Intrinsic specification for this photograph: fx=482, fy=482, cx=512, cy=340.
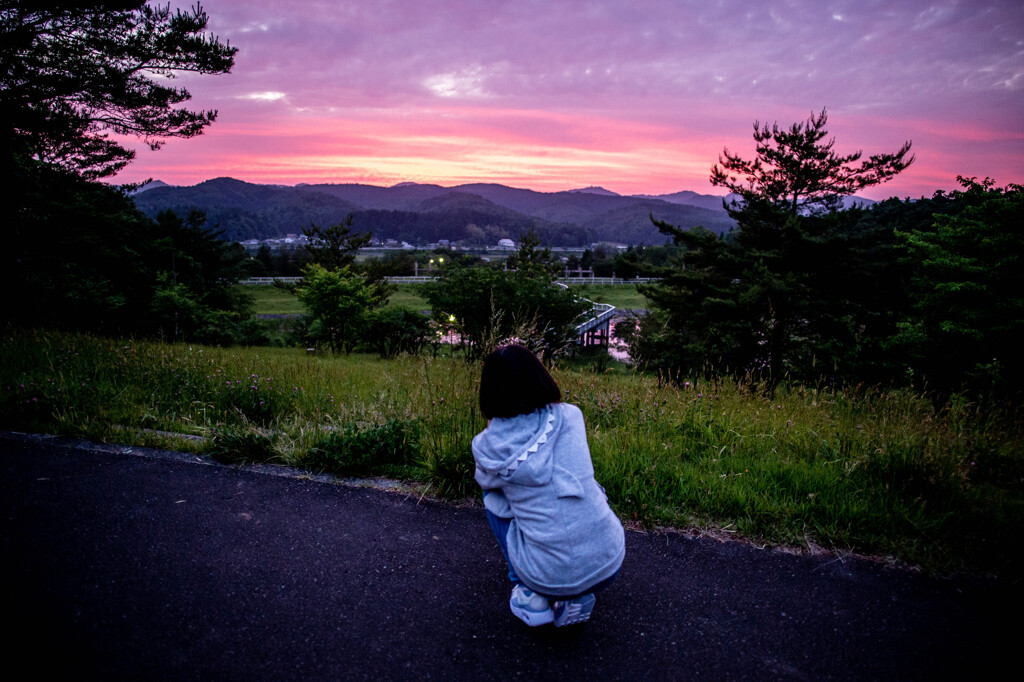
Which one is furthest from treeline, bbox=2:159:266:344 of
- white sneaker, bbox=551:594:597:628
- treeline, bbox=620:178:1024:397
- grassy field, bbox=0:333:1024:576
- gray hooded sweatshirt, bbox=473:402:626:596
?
treeline, bbox=620:178:1024:397

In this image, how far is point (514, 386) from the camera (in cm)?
206

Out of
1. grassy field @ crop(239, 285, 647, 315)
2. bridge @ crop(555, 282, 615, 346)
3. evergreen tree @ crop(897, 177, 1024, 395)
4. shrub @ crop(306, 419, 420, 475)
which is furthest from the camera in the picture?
grassy field @ crop(239, 285, 647, 315)

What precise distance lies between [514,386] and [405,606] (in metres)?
1.27

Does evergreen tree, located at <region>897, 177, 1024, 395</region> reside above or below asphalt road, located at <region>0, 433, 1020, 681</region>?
above

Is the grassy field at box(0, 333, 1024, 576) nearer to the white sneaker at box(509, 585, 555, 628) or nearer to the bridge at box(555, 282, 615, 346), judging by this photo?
the white sneaker at box(509, 585, 555, 628)

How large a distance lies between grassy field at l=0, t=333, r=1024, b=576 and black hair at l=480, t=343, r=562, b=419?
1.49 metres

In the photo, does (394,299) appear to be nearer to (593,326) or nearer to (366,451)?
(593,326)

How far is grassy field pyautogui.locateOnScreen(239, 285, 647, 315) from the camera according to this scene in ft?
141

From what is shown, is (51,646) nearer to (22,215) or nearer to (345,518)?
(345,518)

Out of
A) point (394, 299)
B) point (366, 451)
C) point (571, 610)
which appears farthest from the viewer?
point (394, 299)

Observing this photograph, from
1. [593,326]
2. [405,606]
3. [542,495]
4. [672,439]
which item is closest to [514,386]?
[542,495]

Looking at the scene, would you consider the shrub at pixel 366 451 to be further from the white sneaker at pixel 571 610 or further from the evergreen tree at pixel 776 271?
the evergreen tree at pixel 776 271

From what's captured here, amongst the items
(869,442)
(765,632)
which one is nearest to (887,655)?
(765,632)

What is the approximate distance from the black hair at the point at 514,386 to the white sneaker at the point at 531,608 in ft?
2.68
